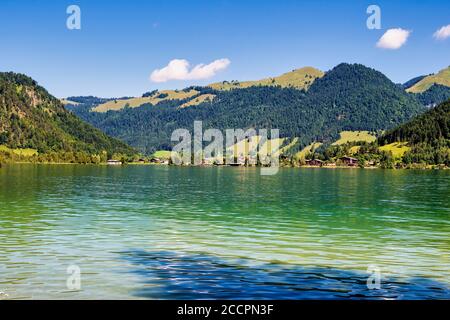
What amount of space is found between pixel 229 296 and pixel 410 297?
9.12 m

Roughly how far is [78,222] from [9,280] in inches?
1087

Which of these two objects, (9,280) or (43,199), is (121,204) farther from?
(9,280)

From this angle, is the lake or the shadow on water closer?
the shadow on water

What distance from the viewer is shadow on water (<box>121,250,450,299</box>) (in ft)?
91.6

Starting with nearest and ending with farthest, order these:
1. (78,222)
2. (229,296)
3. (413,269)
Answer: (229,296) → (413,269) → (78,222)

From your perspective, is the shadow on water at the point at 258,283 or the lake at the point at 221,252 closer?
the shadow on water at the point at 258,283

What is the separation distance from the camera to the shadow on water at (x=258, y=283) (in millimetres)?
27906

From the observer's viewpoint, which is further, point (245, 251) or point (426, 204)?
point (426, 204)

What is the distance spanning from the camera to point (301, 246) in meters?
44.0

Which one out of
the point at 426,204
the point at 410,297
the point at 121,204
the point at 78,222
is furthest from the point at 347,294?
the point at 426,204

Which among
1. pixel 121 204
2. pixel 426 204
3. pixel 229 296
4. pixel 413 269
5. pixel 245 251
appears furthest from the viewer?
pixel 426 204

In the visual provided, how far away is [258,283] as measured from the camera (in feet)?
99.5

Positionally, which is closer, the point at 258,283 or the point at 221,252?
the point at 258,283

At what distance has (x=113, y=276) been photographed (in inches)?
1267
